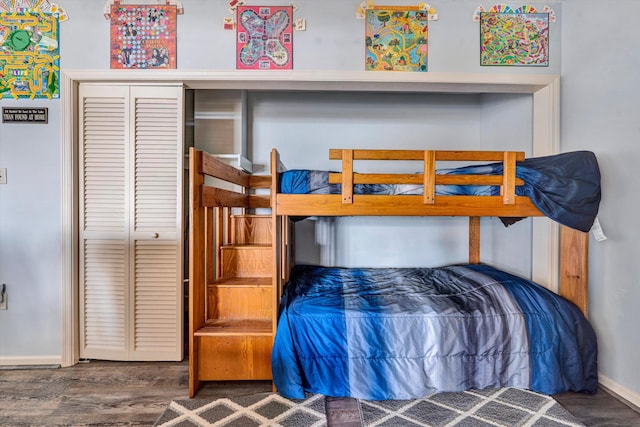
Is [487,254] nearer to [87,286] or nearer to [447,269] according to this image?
[447,269]

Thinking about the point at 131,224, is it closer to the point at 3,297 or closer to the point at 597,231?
the point at 3,297

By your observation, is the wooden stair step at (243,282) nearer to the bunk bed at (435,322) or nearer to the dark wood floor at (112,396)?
the bunk bed at (435,322)

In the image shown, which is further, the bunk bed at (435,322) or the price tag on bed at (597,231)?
the price tag on bed at (597,231)

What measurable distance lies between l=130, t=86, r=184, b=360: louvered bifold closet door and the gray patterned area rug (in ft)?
2.04

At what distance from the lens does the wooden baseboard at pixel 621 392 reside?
1.64 metres

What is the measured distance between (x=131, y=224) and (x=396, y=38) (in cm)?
214

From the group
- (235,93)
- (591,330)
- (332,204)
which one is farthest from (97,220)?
(591,330)

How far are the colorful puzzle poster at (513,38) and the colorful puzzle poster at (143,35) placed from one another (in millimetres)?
2044

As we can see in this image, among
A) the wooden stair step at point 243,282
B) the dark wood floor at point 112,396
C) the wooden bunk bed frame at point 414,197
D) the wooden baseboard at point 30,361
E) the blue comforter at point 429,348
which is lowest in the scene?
the dark wood floor at point 112,396

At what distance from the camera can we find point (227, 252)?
2170 mm

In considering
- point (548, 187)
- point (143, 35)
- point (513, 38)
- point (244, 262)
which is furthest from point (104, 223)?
point (513, 38)

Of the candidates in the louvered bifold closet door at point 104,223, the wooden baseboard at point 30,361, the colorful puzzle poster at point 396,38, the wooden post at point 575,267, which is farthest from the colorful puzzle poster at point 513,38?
the wooden baseboard at point 30,361

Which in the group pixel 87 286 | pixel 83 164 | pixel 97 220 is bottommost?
pixel 87 286

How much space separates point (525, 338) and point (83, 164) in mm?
2872
